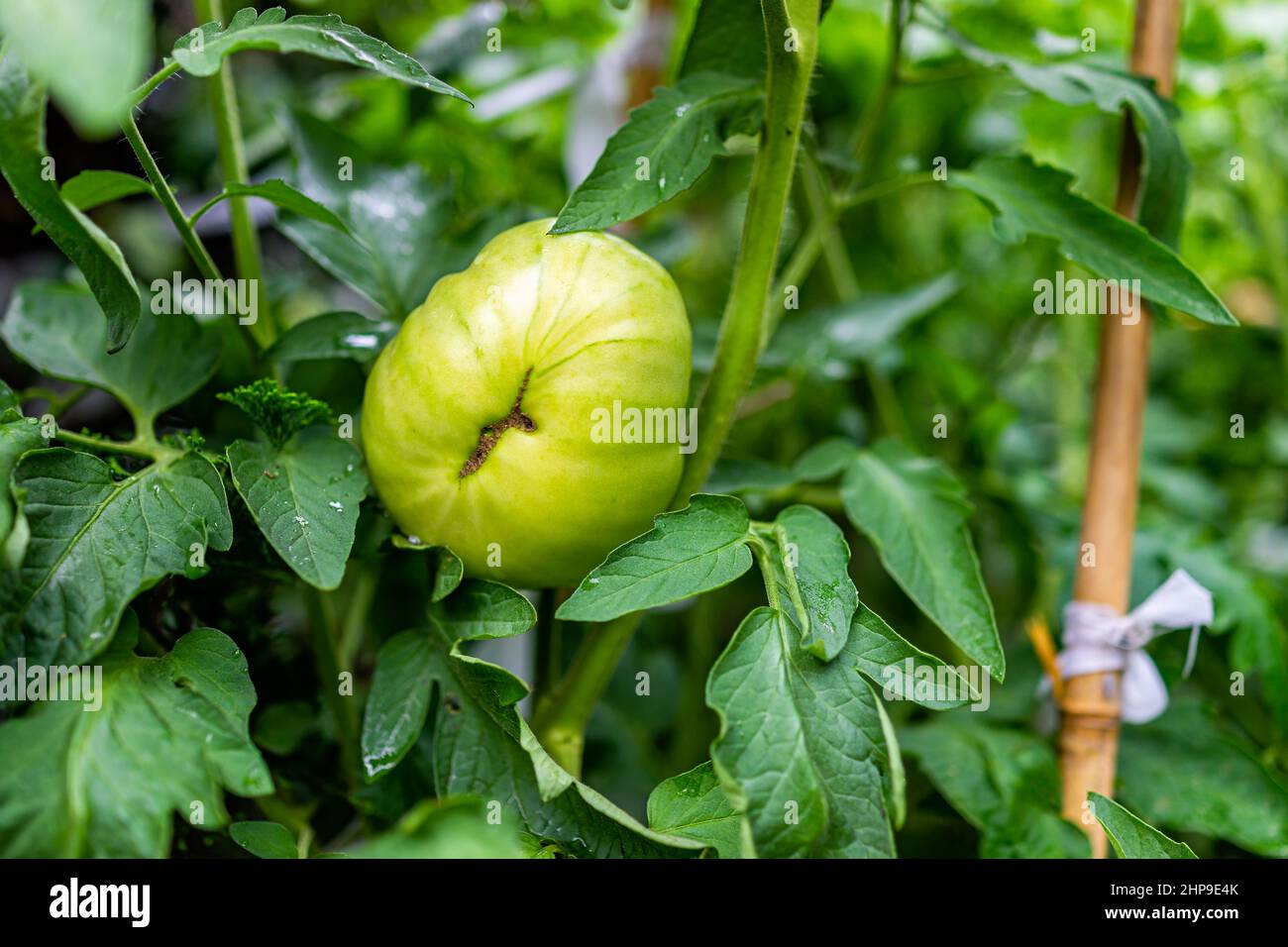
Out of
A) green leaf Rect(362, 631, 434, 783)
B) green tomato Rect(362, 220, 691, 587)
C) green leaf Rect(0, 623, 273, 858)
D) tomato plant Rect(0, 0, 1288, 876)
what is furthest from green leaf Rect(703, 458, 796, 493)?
green leaf Rect(0, 623, 273, 858)

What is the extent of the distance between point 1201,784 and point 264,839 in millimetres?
630

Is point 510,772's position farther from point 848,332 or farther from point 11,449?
point 848,332

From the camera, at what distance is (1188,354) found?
54.1 inches

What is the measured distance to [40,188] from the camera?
1.33 feet

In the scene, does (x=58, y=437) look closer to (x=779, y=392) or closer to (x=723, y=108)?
(x=723, y=108)

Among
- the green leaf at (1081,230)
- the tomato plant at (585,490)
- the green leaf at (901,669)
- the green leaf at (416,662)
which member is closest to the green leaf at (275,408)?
the tomato plant at (585,490)

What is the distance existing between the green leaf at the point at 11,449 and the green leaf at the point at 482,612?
0.20 m

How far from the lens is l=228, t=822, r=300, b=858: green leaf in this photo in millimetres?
447

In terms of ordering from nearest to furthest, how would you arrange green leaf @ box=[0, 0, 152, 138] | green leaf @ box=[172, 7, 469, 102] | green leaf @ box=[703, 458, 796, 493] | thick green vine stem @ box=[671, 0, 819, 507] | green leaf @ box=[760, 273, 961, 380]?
1. green leaf @ box=[0, 0, 152, 138]
2. green leaf @ box=[172, 7, 469, 102]
3. thick green vine stem @ box=[671, 0, 819, 507]
4. green leaf @ box=[703, 458, 796, 493]
5. green leaf @ box=[760, 273, 961, 380]

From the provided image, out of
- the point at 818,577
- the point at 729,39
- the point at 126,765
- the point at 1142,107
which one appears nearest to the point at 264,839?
the point at 126,765

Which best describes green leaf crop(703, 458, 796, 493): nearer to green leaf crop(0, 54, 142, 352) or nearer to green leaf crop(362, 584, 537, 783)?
green leaf crop(362, 584, 537, 783)

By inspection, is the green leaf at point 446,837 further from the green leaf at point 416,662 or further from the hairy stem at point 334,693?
the hairy stem at point 334,693

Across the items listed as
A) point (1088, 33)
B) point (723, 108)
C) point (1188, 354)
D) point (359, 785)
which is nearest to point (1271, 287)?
point (1188, 354)

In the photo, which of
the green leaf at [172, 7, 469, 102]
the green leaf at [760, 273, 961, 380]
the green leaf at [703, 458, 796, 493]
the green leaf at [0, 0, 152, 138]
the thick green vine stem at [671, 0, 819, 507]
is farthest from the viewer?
the green leaf at [760, 273, 961, 380]
